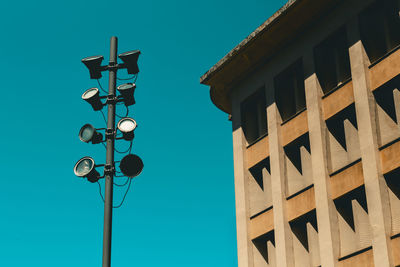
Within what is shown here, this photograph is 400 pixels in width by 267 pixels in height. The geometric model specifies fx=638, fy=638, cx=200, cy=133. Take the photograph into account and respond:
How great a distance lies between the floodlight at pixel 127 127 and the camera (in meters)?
12.7

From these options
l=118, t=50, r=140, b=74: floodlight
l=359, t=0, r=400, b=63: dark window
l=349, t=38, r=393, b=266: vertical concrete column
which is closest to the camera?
l=118, t=50, r=140, b=74: floodlight

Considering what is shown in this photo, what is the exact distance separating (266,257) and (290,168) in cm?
414

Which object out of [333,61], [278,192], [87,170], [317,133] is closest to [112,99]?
[87,170]

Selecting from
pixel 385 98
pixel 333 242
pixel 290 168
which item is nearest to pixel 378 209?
pixel 333 242

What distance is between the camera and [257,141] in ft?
97.9

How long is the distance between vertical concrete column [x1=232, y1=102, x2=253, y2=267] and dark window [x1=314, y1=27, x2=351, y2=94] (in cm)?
591

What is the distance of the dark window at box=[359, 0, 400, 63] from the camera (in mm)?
23562

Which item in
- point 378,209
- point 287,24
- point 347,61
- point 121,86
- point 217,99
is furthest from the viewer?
point 217,99

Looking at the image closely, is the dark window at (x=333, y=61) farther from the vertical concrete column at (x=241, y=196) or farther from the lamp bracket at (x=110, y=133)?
the lamp bracket at (x=110, y=133)

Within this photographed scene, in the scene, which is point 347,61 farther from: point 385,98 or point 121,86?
point 121,86

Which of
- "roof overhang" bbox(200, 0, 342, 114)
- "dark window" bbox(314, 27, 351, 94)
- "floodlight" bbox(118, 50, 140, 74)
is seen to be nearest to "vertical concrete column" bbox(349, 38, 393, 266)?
"dark window" bbox(314, 27, 351, 94)

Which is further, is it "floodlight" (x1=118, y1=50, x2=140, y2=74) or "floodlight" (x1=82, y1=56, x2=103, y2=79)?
"floodlight" (x1=82, y1=56, x2=103, y2=79)

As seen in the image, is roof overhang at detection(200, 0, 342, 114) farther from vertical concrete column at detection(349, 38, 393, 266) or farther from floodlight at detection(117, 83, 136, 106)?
floodlight at detection(117, 83, 136, 106)

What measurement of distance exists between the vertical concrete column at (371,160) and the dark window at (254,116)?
21.6ft
